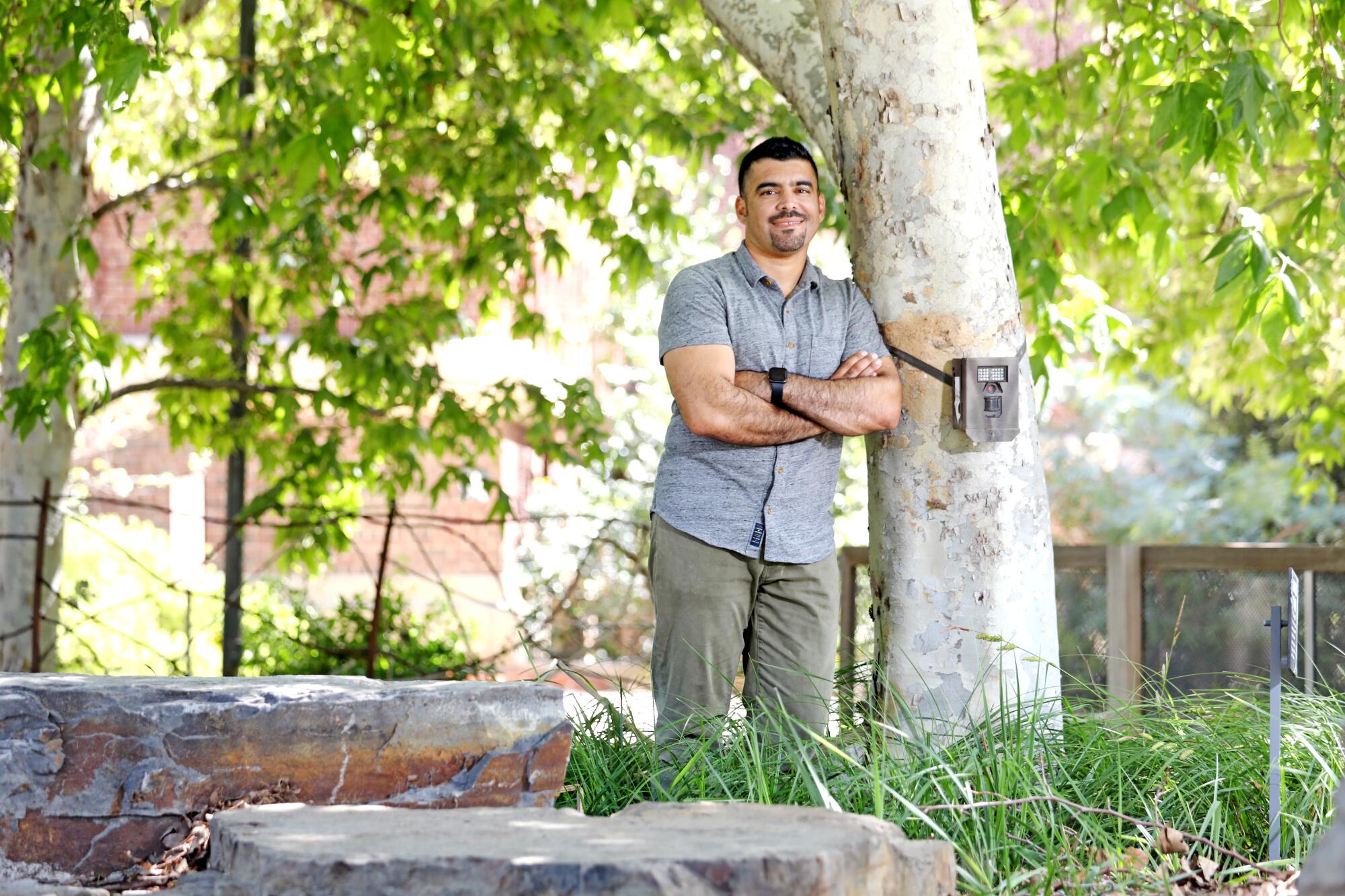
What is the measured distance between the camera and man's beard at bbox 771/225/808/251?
3881mm

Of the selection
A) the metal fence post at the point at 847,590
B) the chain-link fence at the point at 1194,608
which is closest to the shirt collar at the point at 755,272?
the chain-link fence at the point at 1194,608

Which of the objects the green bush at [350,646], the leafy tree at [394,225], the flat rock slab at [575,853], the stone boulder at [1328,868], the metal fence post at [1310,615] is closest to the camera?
the stone boulder at [1328,868]

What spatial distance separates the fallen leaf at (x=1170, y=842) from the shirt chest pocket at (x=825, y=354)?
1.50 meters

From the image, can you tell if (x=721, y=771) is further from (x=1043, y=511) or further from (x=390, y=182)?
(x=390, y=182)

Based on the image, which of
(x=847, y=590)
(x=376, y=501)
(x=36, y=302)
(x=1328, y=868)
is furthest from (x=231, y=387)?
(x=376, y=501)

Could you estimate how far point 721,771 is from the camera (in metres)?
3.29

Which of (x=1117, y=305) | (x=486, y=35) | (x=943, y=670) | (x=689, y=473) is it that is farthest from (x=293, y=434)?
(x=1117, y=305)

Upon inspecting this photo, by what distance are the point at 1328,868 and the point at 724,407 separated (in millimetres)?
2028

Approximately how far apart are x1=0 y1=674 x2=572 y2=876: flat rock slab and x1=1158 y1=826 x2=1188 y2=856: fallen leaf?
1365 millimetres

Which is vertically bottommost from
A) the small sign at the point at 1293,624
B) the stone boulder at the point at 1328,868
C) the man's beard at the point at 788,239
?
the stone boulder at the point at 1328,868

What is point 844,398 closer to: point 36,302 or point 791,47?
point 791,47

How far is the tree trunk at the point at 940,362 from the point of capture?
144 inches

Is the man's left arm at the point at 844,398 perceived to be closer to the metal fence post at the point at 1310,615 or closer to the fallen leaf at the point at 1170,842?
the fallen leaf at the point at 1170,842

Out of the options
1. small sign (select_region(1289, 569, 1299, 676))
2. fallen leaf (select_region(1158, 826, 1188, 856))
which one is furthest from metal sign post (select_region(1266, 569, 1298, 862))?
fallen leaf (select_region(1158, 826, 1188, 856))
